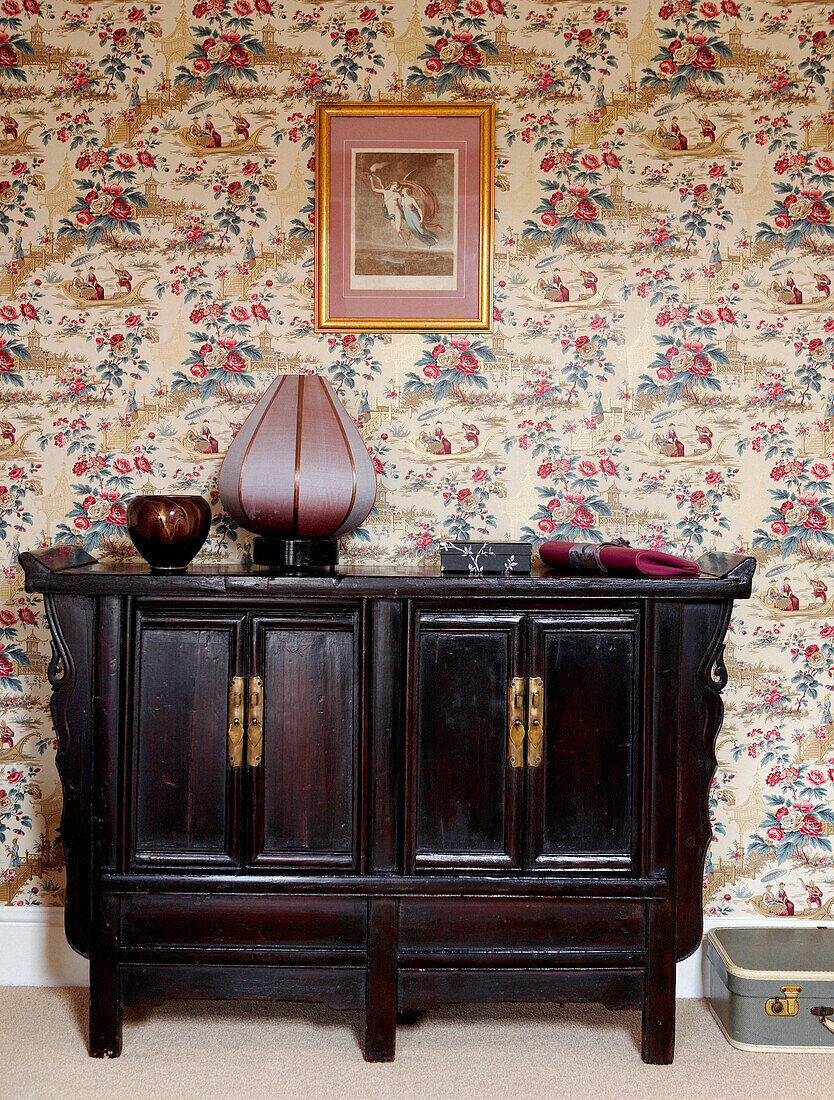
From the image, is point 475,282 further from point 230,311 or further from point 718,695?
point 718,695

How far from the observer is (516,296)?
2.25 m

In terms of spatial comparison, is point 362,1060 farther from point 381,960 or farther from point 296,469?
point 296,469

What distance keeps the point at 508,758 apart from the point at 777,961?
2.79ft

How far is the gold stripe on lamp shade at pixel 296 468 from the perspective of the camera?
1.94m

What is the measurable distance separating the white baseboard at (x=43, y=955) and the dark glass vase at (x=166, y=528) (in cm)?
107

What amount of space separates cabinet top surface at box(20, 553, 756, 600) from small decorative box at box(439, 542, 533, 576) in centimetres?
7

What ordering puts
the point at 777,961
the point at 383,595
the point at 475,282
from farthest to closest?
the point at 475,282 → the point at 777,961 → the point at 383,595

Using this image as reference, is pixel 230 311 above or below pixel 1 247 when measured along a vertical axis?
below

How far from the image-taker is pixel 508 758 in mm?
1868

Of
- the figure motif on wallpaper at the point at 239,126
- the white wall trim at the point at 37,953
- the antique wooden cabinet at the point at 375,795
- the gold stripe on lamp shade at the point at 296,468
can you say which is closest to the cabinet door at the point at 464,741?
the antique wooden cabinet at the point at 375,795

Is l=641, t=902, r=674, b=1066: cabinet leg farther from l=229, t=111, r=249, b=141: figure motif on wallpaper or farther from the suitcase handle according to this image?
l=229, t=111, r=249, b=141: figure motif on wallpaper

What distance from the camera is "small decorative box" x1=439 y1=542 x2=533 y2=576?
6.28 ft

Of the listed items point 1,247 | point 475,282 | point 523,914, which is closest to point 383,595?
point 523,914

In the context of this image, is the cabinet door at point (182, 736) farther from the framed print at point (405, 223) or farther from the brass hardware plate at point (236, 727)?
the framed print at point (405, 223)
